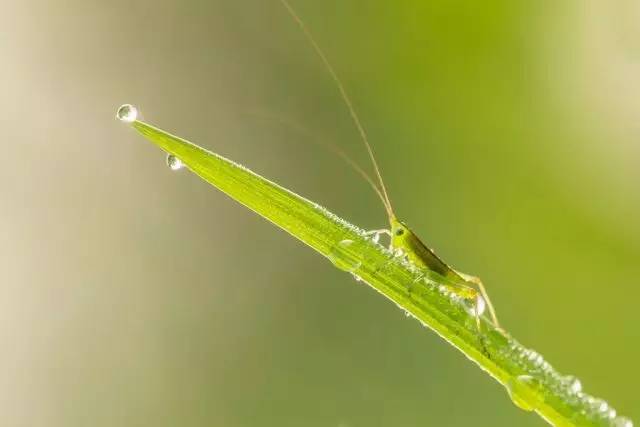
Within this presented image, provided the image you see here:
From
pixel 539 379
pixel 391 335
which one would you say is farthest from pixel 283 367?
pixel 539 379

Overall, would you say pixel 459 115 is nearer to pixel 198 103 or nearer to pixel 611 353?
pixel 611 353

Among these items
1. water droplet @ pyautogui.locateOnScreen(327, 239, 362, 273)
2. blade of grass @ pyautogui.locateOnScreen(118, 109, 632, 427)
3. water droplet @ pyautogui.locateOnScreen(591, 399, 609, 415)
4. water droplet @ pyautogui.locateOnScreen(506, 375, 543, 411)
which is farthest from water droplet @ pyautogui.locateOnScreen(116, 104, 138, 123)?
water droplet @ pyautogui.locateOnScreen(591, 399, 609, 415)

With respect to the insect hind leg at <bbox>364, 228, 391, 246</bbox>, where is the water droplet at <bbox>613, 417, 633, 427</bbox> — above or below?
below

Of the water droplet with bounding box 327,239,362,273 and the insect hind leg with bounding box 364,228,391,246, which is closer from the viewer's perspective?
the water droplet with bounding box 327,239,362,273

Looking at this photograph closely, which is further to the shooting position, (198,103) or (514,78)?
(198,103)

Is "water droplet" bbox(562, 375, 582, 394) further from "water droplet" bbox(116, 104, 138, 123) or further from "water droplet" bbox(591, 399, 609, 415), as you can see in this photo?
"water droplet" bbox(116, 104, 138, 123)

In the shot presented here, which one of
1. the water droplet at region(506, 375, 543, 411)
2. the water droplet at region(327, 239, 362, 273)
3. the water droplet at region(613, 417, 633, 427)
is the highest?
the water droplet at region(327, 239, 362, 273)

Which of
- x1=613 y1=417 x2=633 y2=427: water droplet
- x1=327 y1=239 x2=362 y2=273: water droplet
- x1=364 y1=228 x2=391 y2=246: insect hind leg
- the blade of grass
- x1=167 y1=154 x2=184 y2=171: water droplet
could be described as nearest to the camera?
x1=613 y1=417 x2=633 y2=427: water droplet

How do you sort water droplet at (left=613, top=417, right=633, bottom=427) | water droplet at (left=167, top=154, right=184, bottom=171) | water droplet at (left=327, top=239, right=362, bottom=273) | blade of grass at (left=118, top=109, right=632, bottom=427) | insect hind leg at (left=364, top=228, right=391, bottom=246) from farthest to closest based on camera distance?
insect hind leg at (left=364, top=228, right=391, bottom=246), water droplet at (left=327, top=239, right=362, bottom=273), water droplet at (left=167, top=154, right=184, bottom=171), blade of grass at (left=118, top=109, right=632, bottom=427), water droplet at (left=613, top=417, right=633, bottom=427)
